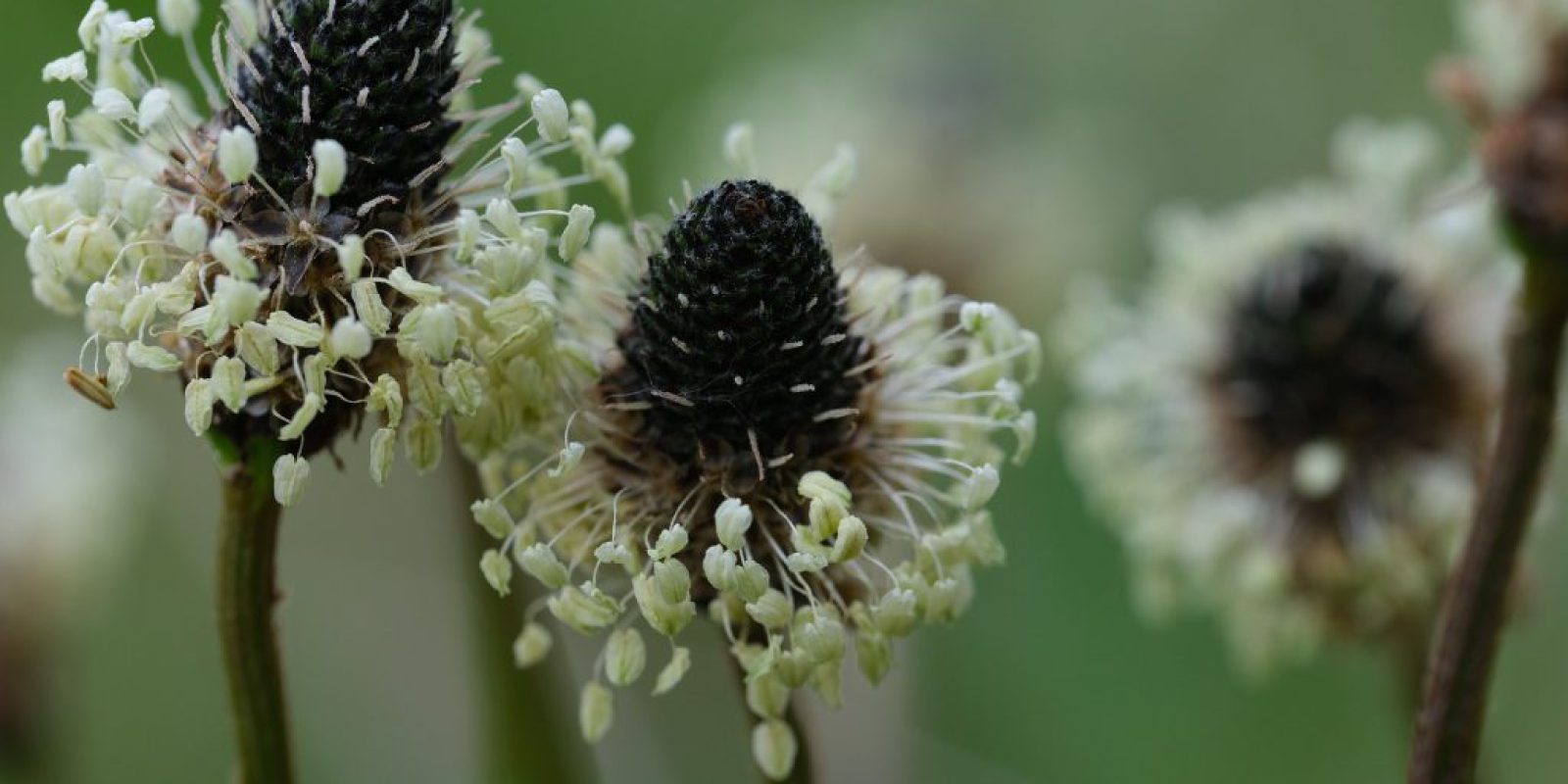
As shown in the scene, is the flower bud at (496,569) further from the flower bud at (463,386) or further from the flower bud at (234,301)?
the flower bud at (234,301)

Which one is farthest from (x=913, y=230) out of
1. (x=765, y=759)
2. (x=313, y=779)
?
(x=765, y=759)

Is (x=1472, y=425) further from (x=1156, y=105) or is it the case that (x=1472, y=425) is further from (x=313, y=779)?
(x=1156, y=105)

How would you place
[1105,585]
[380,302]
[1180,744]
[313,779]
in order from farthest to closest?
[1105,585], [1180,744], [313,779], [380,302]

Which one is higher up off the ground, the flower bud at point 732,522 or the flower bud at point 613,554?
the flower bud at point 613,554

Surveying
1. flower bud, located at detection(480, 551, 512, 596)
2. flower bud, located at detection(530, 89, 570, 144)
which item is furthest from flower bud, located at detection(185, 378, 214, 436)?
flower bud, located at detection(530, 89, 570, 144)

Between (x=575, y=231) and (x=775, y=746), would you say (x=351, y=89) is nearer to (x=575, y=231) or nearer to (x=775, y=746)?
(x=575, y=231)

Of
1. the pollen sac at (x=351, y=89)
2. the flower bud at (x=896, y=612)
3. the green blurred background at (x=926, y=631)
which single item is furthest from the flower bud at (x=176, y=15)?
the green blurred background at (x=926, y=631)
